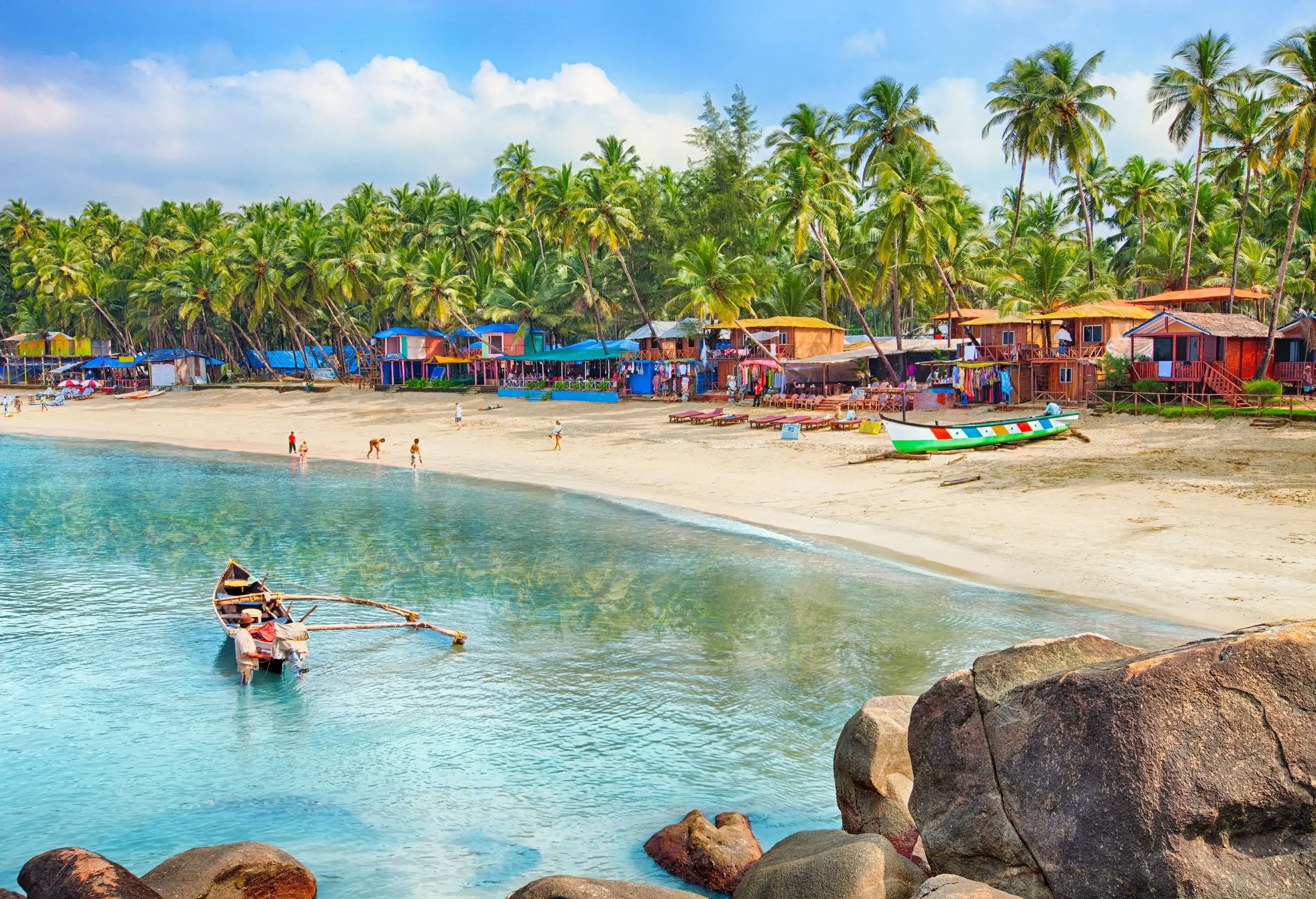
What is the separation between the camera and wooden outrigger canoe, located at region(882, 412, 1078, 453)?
32.1 m

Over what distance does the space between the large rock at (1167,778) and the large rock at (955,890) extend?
19.5 inches

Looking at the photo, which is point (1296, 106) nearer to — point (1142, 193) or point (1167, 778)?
point (1142, 193)

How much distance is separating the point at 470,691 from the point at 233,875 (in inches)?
262

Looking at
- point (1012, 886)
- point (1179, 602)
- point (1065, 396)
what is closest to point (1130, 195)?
point (1065, 396)

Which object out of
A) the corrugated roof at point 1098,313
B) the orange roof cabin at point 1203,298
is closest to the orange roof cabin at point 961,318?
the corrugated roof at point 1098,313

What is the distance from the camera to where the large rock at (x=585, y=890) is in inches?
274

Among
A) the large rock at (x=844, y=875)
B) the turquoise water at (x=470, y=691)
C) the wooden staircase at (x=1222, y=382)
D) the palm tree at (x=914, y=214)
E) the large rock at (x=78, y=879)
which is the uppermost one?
the palm tree at (x=914, y=214)

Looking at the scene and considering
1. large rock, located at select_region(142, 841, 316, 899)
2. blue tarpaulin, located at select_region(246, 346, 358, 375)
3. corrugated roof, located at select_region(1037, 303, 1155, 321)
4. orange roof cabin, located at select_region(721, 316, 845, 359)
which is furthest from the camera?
blue tarpaulin, located at select_region(246, 346, 358, 375)

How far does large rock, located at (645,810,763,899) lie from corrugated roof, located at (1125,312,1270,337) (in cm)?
3547

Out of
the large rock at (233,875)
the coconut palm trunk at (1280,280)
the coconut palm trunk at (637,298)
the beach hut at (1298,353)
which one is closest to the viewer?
the large rock at (233,875)

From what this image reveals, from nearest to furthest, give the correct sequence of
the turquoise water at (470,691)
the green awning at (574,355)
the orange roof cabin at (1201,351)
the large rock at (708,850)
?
the large rock at (708,850) < the turquoise water at (470,691) < the orange roof cabin at (1201,351) < the green awning at (574,355)

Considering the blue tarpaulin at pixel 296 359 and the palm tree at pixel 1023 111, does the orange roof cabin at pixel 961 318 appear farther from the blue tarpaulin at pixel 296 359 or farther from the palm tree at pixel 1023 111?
the blue tarpaulin at pixel 296 359

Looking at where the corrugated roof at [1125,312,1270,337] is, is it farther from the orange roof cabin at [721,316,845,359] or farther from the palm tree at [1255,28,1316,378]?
the orange roof cabin at [721,316,845,359]

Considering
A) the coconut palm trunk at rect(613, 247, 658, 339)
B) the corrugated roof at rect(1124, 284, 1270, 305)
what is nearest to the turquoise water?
the corrugated roof at rect(1124, 284, 1270, 305)
